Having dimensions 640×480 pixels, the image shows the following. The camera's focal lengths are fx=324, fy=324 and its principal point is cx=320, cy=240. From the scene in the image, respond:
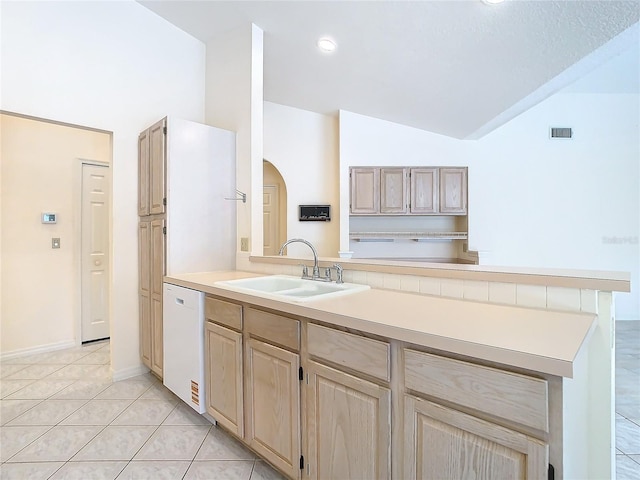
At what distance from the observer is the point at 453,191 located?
4.41 metres

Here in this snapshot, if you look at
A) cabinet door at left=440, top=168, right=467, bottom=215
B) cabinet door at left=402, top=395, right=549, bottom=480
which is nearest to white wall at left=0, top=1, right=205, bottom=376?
cabinet door at left=402, top=395, right=549, bottom=480

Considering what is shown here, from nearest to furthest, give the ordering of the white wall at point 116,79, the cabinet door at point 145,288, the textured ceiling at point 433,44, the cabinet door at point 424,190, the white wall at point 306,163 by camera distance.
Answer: the textured ceiling at point 433,44 < the white wall at point 116,79 < the cabinet door at point 145,288 < the cabinet door at point 424,190 < the white wall at point 306,163

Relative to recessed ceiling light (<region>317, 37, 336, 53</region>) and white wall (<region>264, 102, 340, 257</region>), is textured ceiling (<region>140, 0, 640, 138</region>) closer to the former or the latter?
recessed ceiling light (<region>317, 37, 336, 53</region>)

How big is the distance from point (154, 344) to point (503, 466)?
96.8 inches

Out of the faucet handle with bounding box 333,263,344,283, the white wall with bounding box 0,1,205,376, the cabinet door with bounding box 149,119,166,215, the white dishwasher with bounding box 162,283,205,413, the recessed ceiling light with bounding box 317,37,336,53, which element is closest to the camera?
the faucet handle with bounding box 333,263,344,283

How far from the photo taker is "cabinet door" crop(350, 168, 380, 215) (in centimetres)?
439

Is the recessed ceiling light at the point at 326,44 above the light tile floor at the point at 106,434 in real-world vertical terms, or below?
above

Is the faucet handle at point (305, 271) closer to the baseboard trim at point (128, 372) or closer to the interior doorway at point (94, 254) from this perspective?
the baseboard trim at point (128, 372)

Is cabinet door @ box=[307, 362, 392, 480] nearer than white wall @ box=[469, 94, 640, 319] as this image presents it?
Yes

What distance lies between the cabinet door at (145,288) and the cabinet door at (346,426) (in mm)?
1881

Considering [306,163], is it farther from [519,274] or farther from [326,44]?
[519,274]

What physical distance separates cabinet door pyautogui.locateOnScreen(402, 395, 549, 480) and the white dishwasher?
133cm

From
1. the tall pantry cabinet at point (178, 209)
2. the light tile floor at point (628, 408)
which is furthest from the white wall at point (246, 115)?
the light tile floor at point (628, 408)

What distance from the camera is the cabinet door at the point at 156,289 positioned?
2.44 metres
